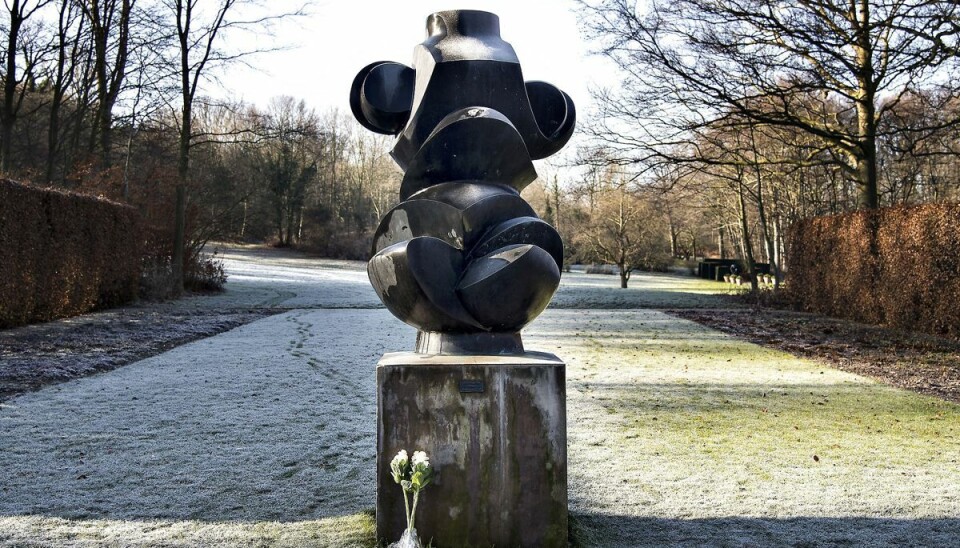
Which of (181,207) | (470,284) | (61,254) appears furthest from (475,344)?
(181,207)

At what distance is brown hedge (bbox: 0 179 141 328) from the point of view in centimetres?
1330

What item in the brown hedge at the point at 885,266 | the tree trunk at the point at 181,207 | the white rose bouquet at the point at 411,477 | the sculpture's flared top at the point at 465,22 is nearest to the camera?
the white rose bouquet at the point at 411,477

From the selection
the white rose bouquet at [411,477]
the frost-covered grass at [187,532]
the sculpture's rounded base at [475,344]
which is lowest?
the frost-covered grass at [187,532]

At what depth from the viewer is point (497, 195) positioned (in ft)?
13.7

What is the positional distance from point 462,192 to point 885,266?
13318 mm

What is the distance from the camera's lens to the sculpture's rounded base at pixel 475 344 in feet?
13.3

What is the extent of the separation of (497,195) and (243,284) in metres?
24.7

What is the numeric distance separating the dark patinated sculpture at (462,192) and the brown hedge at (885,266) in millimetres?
10983

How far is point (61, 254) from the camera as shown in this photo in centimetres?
1520

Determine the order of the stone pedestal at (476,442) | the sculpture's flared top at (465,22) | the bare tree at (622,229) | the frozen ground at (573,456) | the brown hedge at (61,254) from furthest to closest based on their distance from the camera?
the bare tree at (622,229) < the brown hedge at (61,254) < the sculpture's flared top at (465,22) < the frozen ground at (573,456) < the stone pedestal at (476,442)

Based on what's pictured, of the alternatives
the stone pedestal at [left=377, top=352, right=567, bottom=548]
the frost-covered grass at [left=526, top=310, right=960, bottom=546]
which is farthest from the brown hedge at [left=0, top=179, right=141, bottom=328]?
the stone pedestal at [left=377, top=352, right=567, bottom=548]

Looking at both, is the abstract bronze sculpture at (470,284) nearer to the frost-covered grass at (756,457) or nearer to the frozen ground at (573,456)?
the frozen ground at (573,456)

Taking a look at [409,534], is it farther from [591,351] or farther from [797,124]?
[797,124]

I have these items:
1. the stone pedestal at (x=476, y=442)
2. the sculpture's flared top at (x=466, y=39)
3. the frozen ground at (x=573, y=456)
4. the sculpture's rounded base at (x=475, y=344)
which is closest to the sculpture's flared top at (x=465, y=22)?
the sculpture's flared top at (x=466, y=39)
